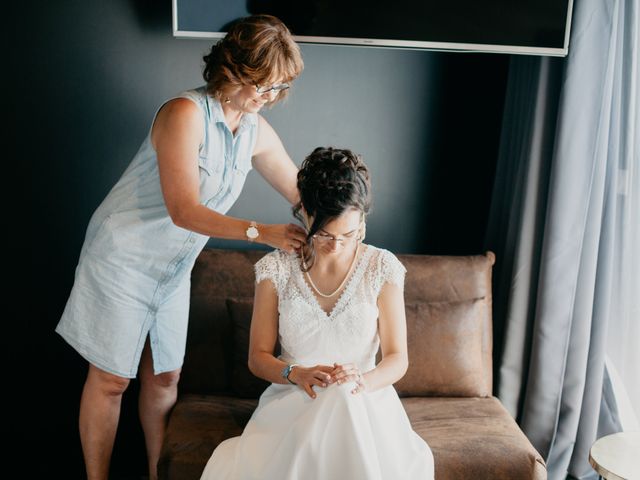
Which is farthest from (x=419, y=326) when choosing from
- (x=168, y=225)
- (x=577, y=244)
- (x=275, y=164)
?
(x=168, y=225)

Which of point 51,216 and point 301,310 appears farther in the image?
point 51,216

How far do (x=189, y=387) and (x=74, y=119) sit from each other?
1.02 m

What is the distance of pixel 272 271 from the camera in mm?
2160

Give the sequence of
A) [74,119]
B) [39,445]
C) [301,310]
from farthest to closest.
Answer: [39,445]
[74,119]
[301,310]

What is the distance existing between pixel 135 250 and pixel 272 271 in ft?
1.27

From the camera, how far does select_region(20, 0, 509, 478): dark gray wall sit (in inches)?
104

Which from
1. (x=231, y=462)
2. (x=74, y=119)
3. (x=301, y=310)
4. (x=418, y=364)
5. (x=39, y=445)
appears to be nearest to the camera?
(x=231, y=462)

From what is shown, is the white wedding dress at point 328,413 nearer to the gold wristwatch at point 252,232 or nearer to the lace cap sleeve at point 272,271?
the lace cap sleeve at point 272,271

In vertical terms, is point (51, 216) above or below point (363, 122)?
below

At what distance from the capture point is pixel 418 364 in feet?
8.07

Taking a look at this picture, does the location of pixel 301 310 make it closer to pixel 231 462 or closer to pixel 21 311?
pixel 231 462

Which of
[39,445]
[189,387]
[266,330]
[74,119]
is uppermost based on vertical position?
[74,119]

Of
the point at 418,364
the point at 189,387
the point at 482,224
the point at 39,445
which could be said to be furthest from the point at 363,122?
the point at 39,445

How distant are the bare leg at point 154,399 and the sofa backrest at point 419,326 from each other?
0.08 metres
